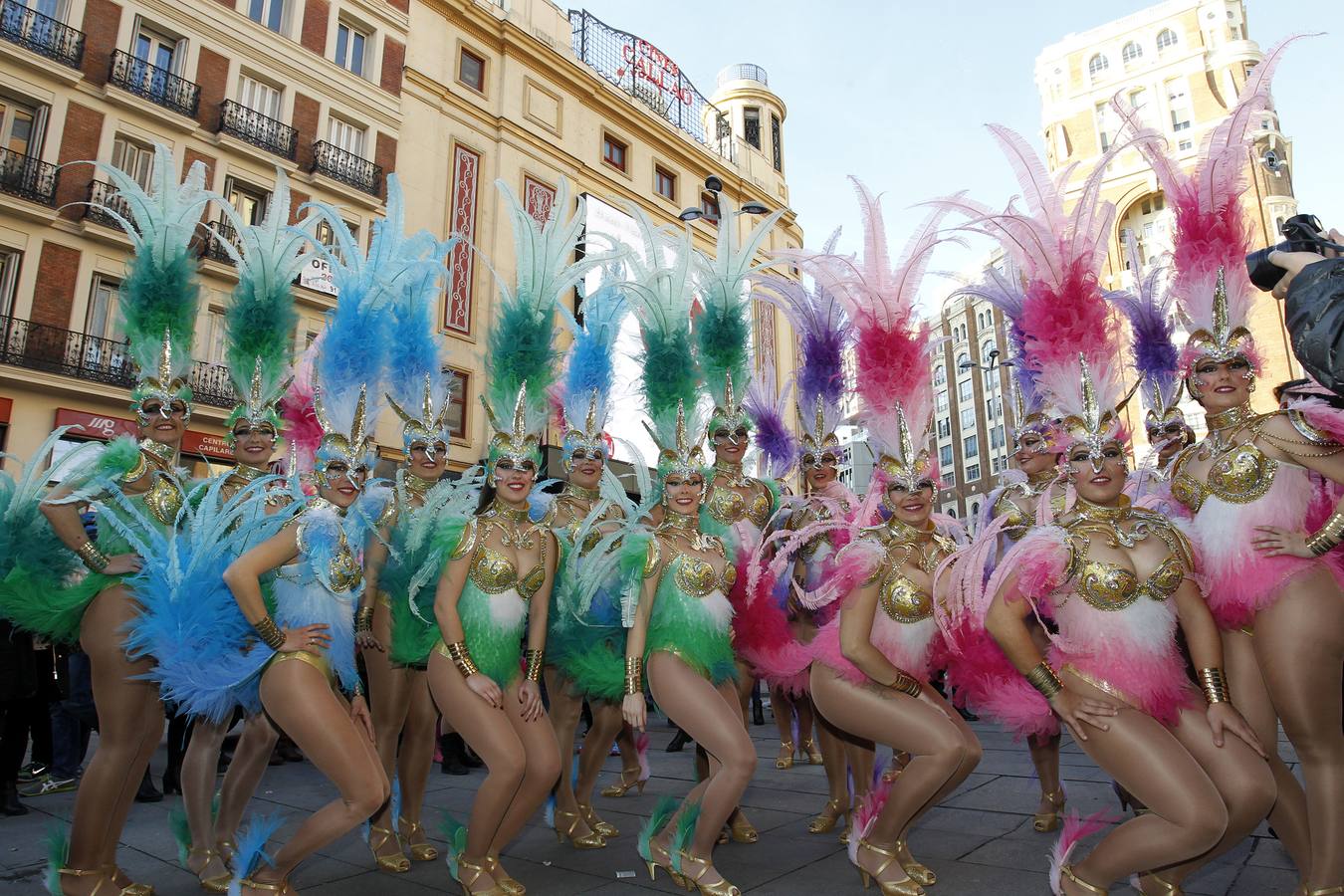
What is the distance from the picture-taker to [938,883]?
352 centimetres

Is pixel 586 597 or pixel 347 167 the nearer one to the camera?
pixel 586 597

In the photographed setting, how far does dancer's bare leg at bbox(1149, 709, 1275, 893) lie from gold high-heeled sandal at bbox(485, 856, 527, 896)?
2.49 metres

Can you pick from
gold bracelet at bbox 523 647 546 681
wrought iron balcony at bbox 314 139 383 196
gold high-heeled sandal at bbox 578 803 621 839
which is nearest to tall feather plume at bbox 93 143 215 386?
gold bracelet at bbox 523 647 546 681

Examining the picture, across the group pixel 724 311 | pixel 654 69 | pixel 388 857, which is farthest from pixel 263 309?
pixel 654 69

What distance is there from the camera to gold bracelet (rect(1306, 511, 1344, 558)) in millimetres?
2867

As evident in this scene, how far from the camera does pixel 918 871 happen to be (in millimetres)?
3506

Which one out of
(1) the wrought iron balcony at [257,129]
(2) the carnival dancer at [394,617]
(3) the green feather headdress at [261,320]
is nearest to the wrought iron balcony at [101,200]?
(1) the wrought iron balcony at [257,129]

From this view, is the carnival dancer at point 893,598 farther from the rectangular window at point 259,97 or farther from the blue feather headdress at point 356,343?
the rectangular window at point 259,97

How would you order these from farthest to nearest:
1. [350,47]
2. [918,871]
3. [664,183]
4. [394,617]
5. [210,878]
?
[664,183]
[350,47]
[394,617]
[210,878]
[918,871]

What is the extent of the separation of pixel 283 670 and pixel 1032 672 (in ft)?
9.59

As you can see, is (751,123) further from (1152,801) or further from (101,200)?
(1152,801)

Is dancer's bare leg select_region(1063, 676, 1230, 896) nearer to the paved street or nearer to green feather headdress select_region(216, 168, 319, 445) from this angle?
the paved street

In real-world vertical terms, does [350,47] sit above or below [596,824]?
above

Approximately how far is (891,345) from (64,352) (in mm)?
14947
